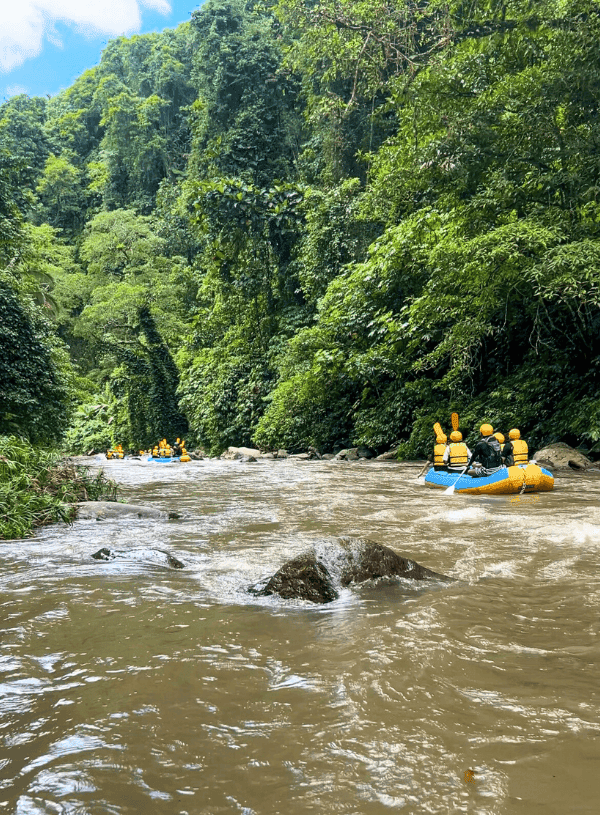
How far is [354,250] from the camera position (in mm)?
22781

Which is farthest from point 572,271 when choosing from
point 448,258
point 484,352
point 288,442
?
point 288,442

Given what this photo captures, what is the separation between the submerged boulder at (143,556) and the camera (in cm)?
551

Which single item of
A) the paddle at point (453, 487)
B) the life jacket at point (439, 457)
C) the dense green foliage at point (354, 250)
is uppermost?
the dense green foliage at point (354, 250)

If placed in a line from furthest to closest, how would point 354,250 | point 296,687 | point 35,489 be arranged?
point 354,250 → point 35,489 → point 296,687

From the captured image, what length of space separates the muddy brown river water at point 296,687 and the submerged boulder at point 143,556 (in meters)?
0.17

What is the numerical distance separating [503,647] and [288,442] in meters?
19.3

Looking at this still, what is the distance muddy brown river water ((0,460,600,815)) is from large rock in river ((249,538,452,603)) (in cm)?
11

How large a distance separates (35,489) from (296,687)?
6334 mm

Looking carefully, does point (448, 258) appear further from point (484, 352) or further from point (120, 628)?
point (120, 628)

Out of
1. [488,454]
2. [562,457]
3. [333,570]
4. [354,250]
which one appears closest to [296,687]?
[333,570]

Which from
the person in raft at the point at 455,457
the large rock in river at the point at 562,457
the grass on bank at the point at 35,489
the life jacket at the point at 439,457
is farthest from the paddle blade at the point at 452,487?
the grass on bank at the point at 35,489

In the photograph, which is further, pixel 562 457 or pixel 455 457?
pixel 562 457

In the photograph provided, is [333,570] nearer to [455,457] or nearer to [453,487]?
[453,487]

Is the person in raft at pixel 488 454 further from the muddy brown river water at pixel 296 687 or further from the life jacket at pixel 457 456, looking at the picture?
the muddy brown river water at pixel 296 687
